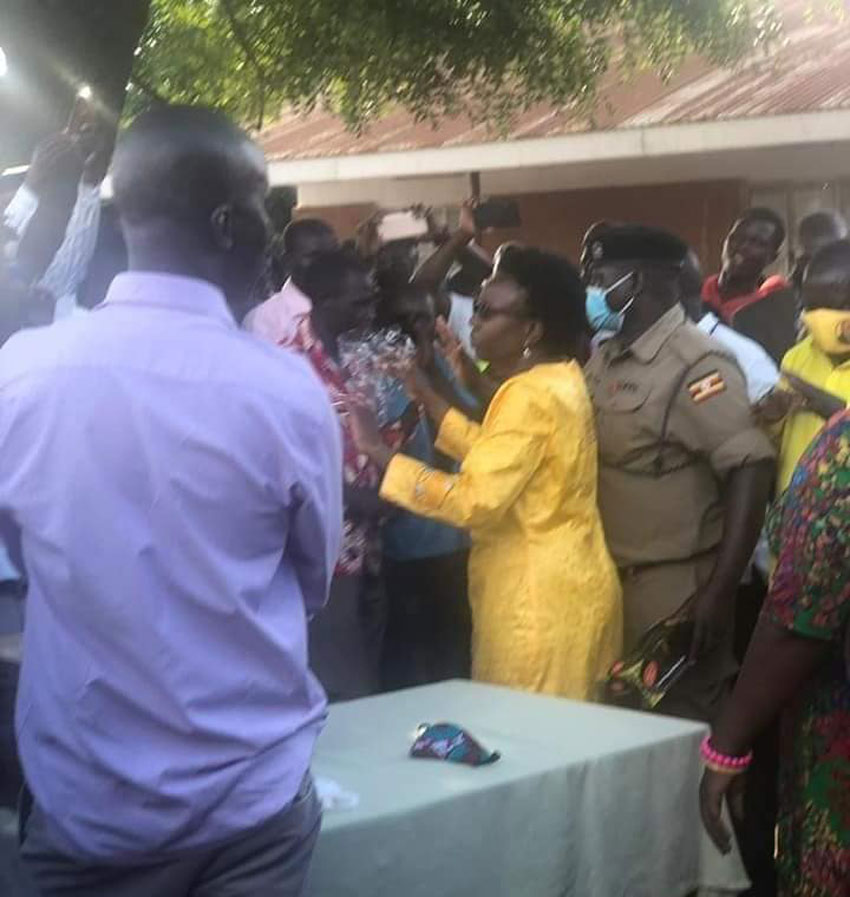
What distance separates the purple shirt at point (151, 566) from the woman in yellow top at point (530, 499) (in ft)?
5.49

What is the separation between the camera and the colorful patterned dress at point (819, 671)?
2281mm

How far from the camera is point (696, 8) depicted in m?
7.18

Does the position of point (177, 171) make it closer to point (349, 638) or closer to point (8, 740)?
point (8, 740)

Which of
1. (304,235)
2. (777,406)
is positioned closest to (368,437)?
(777,406)

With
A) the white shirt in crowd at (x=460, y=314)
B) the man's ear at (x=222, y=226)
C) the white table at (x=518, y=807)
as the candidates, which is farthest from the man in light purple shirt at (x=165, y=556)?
the white shirt in crowd at (x=460, y=314)

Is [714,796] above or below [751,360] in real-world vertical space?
above

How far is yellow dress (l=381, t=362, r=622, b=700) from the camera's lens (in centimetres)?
360

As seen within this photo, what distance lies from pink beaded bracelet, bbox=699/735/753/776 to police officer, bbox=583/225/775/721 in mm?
1361

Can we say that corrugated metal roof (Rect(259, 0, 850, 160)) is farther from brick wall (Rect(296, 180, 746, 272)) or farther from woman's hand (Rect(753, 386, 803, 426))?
woman's hand (Rect(753, 386, 803, 426))

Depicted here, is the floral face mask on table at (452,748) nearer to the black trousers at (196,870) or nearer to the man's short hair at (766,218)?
the black trousers at (196,870)

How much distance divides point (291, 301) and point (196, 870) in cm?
260

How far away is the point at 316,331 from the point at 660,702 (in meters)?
1.47

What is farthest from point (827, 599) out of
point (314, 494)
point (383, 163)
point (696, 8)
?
point (383, 163)

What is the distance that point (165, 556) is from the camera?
1837mm
